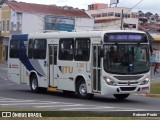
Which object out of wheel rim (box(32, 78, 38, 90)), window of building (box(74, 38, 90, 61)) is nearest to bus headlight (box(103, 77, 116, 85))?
window of building (box(74, 38, 90, 61))

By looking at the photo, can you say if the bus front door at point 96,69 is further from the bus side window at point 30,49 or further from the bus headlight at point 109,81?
the bus side window at point 30,49

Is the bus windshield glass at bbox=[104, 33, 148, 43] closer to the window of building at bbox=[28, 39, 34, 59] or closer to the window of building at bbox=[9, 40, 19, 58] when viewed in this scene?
the window of building at bbox=[28, 39, 34, 59]

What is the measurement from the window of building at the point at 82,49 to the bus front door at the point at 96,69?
40 centimetres

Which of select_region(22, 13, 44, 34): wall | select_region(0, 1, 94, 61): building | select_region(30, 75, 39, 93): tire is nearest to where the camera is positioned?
select_region(30, 75, 39, 93): tire

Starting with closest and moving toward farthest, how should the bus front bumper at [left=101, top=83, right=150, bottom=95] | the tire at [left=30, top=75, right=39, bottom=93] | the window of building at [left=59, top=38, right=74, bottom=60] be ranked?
the bus front bumper at [left=101, top=83, right=150, bottom=95] → the window of building at [left=59, top=38, right=74, bottom=60] → the tire at [left=30, top=75, right=39, bottom=93]

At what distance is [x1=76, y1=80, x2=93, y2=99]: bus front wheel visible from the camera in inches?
833

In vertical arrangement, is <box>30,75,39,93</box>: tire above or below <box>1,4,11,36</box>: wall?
below

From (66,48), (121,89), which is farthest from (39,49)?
(121,89)

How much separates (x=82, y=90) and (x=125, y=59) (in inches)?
103

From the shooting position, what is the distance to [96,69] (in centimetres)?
2038

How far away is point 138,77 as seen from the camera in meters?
20.2

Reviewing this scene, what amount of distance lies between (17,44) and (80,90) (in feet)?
23.1

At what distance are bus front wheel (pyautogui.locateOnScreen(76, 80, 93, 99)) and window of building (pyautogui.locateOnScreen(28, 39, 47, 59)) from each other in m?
3.43

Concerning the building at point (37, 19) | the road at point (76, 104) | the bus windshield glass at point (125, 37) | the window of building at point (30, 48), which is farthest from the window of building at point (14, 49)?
the building at point (37, 19)
